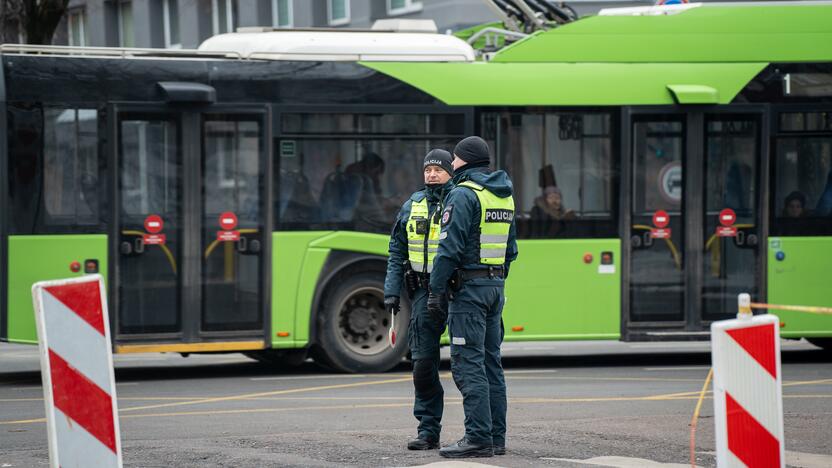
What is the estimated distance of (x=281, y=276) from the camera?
13.7 meters

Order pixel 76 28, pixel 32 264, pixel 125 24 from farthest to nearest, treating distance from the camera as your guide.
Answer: pixel 76 28
pixel 125 24
pixel 32 264

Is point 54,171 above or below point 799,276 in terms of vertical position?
above

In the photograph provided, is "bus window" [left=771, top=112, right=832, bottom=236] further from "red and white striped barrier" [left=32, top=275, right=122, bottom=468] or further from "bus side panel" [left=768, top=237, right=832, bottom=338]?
"red and white striped barrier" [left=32, top=275, right=122, bottom=468]

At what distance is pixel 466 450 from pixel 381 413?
97.7 inches

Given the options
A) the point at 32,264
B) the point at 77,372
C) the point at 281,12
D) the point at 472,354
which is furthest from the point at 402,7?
the point at 77,372

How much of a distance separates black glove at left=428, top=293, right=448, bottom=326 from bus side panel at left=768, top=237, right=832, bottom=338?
23.4ft

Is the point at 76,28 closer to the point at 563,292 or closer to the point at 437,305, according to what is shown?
the point at 563,292

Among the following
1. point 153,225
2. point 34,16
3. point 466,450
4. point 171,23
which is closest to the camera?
point 466,450

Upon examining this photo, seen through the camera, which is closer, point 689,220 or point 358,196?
point 358,196

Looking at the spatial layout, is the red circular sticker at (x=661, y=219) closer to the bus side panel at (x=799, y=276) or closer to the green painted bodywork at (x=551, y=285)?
the green painted bodywork at (x=551, y=285)

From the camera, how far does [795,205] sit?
14891 mm

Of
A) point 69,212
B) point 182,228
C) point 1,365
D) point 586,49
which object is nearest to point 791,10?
point 586,49

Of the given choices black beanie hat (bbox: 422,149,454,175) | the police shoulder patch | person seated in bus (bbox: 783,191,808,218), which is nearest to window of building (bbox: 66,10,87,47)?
person seated in bus (bbox: 783,191,808,218)

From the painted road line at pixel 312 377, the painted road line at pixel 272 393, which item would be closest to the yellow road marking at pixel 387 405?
the painted road line at pixel 272 393
